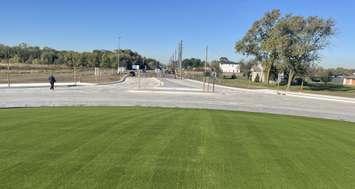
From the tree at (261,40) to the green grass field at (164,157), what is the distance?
6555cm

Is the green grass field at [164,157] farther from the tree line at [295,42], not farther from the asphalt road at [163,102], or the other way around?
the tree line at [295,42]

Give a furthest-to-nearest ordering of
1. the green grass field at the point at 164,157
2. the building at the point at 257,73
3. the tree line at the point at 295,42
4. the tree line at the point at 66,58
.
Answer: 1. the tree line at the point at 66,58
2. the building at the point at 257,73
3. the tree line at the point at 295,42
4. the green grass field at the point at 164,157

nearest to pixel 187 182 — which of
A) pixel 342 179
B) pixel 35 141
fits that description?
pixel 342 179

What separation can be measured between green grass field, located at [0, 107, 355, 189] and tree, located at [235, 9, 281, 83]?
65.6 m

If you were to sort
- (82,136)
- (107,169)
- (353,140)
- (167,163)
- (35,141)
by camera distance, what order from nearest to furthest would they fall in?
(107,169), (167,163), (35,141), (82,136), (353,140)

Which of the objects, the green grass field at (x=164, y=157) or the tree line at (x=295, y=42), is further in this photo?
the tree line at (x=295, y=42)

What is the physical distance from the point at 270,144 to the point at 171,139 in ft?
8.62

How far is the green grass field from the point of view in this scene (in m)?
6.54

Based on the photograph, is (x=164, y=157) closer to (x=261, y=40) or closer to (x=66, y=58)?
(x=261, y=40)

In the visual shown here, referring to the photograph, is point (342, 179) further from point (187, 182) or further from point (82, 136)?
point (82, 136)

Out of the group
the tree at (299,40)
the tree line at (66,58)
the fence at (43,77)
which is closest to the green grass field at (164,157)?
the fence at (43,77)

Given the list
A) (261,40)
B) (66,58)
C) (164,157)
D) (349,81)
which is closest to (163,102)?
(164,157)

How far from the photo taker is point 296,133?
43.2 feet

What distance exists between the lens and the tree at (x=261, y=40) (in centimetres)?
7794
